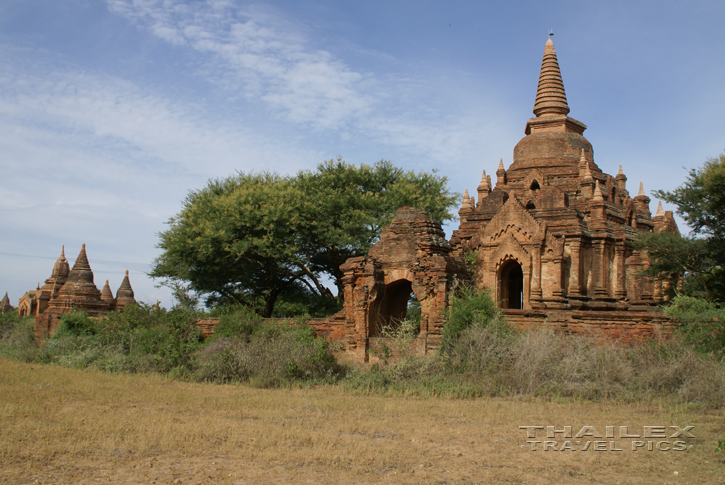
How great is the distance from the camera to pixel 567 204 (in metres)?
20.3

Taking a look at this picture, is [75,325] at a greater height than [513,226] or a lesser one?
lesser

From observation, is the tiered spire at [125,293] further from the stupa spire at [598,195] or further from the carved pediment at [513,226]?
the stupa spire at [598,195]

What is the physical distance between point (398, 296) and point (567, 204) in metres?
7.08

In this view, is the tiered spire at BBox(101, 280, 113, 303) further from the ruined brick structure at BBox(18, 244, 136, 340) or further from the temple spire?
the temple spire

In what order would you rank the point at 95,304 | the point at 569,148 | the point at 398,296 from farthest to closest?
the point at 569,148
the point at 95,304
the point at 398,296

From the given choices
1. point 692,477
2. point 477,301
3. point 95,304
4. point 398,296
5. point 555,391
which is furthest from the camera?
point 95,304

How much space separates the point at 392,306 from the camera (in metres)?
17.0

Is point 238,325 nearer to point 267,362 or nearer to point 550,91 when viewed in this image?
point 267,362

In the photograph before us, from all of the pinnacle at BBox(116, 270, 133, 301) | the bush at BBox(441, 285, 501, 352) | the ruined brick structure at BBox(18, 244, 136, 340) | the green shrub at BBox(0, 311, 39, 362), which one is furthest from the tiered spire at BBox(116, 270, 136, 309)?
the bush at BBox(441, 285, 501, 352)

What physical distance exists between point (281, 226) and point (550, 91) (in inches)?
450

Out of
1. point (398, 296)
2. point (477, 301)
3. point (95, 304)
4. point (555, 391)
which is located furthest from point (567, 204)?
point (95, 304)

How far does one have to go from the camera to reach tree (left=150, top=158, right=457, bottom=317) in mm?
22125

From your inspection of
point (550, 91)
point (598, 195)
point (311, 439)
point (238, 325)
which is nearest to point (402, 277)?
point (238, 325)

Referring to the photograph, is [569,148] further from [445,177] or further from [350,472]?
[350,472]
